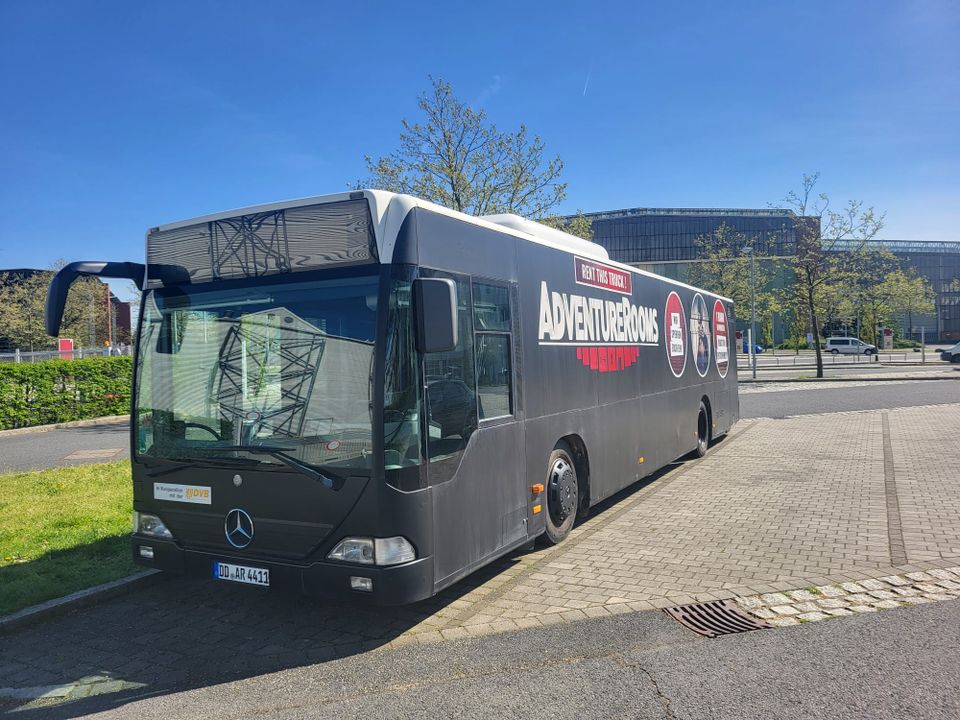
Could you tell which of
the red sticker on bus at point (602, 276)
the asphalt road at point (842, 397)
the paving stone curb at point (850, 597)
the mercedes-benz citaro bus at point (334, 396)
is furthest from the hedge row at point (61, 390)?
the asphalt road at point (842, 397)

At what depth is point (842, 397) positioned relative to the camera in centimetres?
2358

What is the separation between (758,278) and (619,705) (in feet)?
144

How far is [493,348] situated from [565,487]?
1.81 metres

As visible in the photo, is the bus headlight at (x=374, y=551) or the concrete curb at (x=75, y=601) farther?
the concrete curb at (x=75, y=601)

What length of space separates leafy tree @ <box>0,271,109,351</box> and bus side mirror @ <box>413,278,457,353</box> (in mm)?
42059

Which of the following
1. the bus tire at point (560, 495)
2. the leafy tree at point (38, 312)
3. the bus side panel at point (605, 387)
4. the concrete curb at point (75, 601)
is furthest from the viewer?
the leafy tree at point (38, 312)

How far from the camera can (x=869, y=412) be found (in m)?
18.7

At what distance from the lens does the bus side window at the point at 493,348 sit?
5191 millimetres

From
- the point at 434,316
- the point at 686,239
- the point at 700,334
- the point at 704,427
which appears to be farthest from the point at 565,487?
the point at 686,239

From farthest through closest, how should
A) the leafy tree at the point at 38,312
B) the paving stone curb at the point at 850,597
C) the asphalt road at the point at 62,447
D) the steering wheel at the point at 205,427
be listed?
the leafy tree at the point at 38,312 → the asphalt road at the point at 62,447 → the paving stone curb at the point at 850,597 → the steering wheel at the point at 205,427

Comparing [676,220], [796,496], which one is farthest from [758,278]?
[676,220]

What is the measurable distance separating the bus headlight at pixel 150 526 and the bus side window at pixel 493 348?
2392mm

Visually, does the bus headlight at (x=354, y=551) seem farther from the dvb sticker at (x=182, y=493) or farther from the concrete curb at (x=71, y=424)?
the concrete curb at (x=71, y=424)

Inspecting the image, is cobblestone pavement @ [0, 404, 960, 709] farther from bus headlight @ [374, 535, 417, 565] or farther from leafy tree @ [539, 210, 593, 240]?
leafy tree @ [539, 210, 593, 240]
